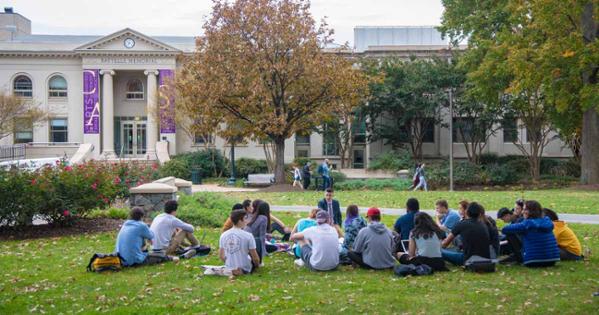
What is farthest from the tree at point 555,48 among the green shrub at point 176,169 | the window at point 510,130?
the green shrub at point 176,169

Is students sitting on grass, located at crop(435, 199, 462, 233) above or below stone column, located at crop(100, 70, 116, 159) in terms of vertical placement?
below

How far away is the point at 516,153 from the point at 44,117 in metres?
34.5

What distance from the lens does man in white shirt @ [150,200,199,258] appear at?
486 inches

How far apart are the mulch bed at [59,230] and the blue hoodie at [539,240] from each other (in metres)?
10.2

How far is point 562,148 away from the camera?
4859cm

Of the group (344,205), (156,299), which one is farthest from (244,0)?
(156,299)

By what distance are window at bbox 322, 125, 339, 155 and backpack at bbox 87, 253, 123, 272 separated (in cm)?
3784

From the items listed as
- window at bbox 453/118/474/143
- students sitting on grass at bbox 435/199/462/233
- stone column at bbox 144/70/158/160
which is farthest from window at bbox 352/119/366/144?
students sitting on grass at bbox 435/199/462/233

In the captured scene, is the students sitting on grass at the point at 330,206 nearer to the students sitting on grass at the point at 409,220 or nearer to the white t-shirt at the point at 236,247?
the students sitting on grass at the point at 409,220

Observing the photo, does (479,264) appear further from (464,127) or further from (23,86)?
(23,86)

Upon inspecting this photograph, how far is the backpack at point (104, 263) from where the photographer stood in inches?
442

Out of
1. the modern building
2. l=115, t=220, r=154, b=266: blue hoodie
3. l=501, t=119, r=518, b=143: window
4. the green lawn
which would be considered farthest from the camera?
the modern building

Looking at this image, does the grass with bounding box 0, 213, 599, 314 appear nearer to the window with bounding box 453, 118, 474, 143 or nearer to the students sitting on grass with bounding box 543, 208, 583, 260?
the students sitting on grass with bounding box 543, 208, 583, 260

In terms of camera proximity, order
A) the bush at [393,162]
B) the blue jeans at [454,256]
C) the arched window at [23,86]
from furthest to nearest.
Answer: the arched window at [23,86], the bush at [393,162], the blue jeans at [454,256]
